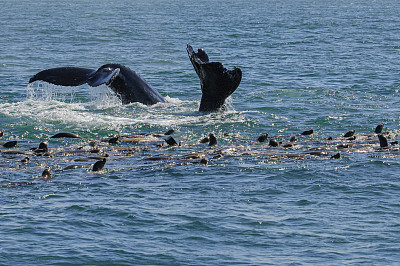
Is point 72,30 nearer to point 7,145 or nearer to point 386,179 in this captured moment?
point 7,145

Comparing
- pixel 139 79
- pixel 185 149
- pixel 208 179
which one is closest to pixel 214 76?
pixel 139 79

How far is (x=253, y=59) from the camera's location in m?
28.6

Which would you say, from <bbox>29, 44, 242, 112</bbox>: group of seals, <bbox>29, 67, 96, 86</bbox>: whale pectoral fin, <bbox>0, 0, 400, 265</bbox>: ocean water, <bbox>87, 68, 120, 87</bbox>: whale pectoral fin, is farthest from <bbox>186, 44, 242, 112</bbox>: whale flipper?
<bbox>29, 67, 96, 86</bbox>: whale pectoral fin

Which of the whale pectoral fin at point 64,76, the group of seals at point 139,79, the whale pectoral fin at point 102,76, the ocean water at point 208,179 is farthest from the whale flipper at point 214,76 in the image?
the whale pectoral fin at point 64,76

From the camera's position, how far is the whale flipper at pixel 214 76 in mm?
14250

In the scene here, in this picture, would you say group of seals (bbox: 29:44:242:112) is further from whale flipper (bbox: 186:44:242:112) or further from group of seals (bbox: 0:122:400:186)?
group of seals (bbox: 0:122:400:186)

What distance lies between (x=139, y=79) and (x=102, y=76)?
6.67 ft

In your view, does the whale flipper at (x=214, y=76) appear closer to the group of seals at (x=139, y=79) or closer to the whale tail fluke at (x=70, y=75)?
the group of seals at (x=139, y=79)

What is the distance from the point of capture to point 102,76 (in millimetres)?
13484

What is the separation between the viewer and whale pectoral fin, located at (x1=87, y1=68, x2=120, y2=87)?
1312 centimetres

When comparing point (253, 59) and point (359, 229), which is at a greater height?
point (253, 59)

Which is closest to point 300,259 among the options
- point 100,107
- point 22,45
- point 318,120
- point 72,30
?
point 318,120

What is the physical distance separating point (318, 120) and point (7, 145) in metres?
6.92

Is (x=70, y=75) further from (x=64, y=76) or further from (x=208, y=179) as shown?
(x=208, y=179)
